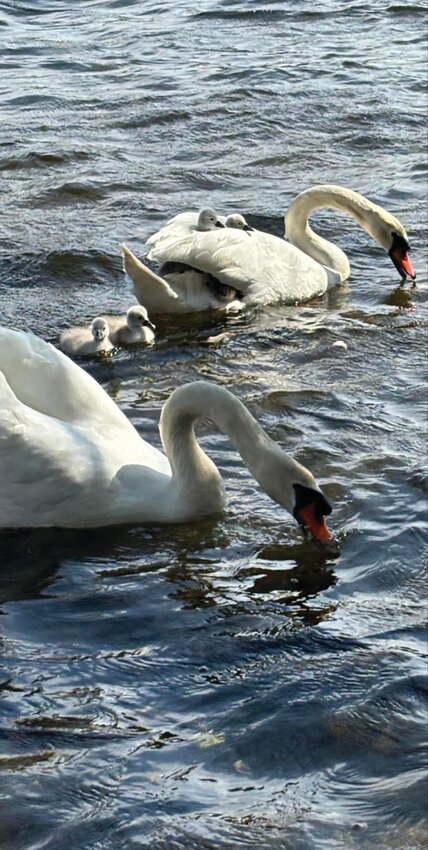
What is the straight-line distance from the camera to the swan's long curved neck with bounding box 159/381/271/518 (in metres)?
7.26

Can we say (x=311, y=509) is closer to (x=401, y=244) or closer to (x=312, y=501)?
(x=312, y=501)

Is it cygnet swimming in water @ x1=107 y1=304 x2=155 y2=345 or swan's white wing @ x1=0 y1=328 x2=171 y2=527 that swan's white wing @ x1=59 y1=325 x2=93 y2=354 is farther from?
swan's white wing @ x1=0 y1=328 x2=171 y2=527

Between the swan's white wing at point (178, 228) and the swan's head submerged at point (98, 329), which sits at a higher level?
the swan's white wing at point (178, 228)

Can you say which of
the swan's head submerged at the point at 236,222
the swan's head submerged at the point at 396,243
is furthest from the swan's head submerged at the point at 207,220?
the swan's head submerged at the point at 396,243

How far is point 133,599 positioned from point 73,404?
134 cm

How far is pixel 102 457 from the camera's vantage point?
7285 millimetres

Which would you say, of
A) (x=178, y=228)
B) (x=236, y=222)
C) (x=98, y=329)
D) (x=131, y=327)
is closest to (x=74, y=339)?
(x=98, y=329)

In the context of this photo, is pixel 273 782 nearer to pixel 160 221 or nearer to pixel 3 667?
pixel 3 667

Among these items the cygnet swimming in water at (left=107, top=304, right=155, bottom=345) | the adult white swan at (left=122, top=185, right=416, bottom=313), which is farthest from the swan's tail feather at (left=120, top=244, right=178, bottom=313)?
the cygnet swimming in water at (left=107, top=304, right=155, bottom=345)

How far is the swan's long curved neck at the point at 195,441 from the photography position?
23.8ft

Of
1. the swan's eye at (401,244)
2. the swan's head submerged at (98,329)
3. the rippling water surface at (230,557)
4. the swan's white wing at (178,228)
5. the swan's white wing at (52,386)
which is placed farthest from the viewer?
the swan's eye at (401,244)

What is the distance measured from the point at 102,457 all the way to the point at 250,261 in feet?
12.4

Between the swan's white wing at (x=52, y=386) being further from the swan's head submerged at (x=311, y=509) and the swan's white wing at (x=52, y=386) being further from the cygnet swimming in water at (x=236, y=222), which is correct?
the cygnet swimming in water at (x=236, y=222)

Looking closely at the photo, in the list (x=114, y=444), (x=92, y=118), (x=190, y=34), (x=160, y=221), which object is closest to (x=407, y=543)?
(x=114, y=444)
